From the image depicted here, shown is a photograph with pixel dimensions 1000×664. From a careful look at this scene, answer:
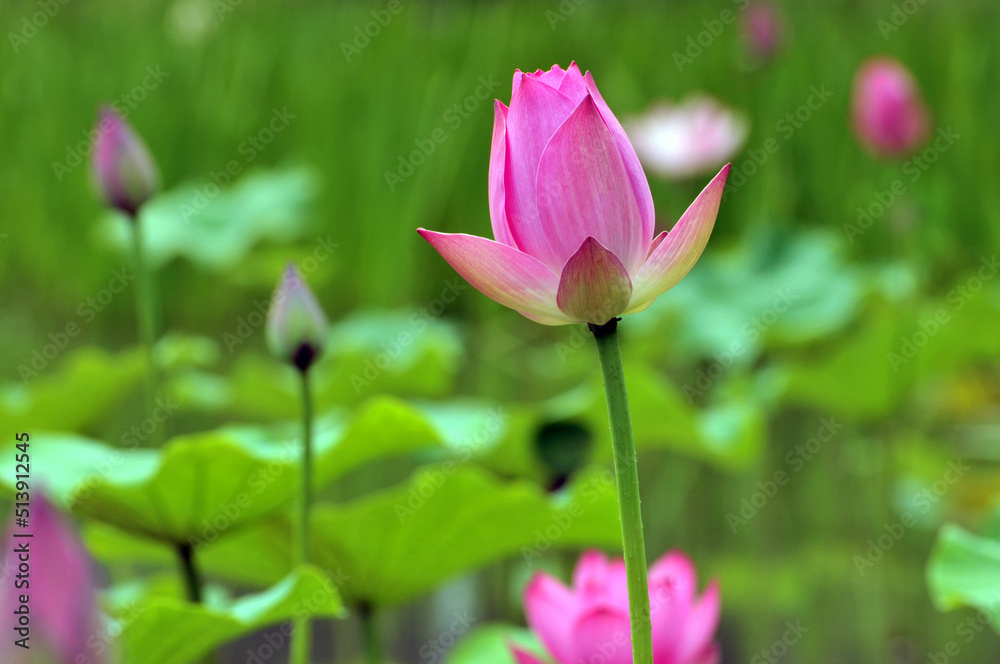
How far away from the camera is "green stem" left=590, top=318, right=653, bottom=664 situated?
1.05 ft

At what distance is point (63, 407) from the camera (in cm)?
103

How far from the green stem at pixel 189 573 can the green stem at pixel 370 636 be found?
12 cm

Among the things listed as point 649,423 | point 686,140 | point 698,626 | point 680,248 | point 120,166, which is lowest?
point 698,626

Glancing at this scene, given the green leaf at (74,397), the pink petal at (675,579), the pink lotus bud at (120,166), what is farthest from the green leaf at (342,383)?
the pink petal at (675,579)

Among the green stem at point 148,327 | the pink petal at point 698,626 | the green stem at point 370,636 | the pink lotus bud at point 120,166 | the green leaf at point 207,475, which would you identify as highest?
the pink lotus bud at point 120,166

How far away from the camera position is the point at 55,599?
0.17 m

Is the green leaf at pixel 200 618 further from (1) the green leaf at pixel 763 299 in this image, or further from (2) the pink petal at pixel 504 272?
(1) the green leaf at pixel 763 299

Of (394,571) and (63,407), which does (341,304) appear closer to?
(63,407)

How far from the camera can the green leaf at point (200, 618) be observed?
18.8 inches

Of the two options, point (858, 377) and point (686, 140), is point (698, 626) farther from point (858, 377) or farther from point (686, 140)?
point (686, 140)

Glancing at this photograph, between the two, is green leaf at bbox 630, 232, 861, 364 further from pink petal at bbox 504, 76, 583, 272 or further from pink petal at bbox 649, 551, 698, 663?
pink petal at bbox 504, 76, 583, 272

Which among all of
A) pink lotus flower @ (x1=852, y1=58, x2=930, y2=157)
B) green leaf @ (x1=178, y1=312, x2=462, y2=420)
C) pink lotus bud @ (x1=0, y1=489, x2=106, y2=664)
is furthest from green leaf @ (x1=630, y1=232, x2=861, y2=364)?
pink lotus bud @ (x1=0, y1=489, x2=106, y2=664)

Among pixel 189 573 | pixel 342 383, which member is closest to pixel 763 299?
pixel 342 383

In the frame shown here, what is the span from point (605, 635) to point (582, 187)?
0.68 ft
